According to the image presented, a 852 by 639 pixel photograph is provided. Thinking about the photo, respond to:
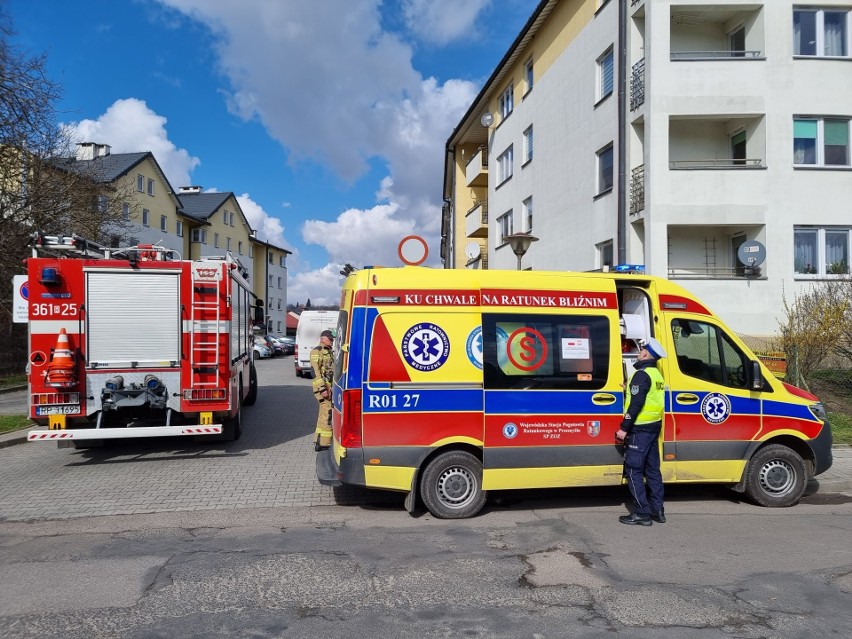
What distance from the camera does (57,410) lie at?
8164 mm

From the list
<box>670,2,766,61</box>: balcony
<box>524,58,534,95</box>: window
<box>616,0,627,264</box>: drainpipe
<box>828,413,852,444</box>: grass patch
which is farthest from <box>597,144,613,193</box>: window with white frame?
<box>828,413,852,444</box>: grass patch

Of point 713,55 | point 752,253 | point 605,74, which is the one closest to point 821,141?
point 713,55

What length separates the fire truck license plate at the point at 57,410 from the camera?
26.7 ft

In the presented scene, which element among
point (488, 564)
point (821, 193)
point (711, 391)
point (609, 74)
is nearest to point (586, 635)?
point (488, 564)

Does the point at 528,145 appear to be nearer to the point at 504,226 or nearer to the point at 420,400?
the point at 504,226

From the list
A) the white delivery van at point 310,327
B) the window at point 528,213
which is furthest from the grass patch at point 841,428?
the white delivery van at point 310,327

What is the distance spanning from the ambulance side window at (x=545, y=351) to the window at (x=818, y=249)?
12.5m

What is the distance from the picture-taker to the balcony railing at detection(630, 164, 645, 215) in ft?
54.3

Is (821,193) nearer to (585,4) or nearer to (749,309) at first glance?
(749,309)

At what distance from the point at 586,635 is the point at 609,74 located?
17.7 meters

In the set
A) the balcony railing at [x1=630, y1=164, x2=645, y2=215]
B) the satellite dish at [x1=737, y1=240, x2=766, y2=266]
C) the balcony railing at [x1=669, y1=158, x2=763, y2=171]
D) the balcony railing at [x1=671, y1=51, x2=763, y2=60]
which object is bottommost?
the satellite dish at [x1=737, y1=240, x2=766, y2=266]

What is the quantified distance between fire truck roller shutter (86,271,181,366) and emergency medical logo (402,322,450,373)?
411 cm

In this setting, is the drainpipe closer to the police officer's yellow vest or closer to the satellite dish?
the satellite dish

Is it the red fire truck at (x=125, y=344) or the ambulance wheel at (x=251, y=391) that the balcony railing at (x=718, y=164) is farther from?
the red fire truck at (x=125, y=344)
